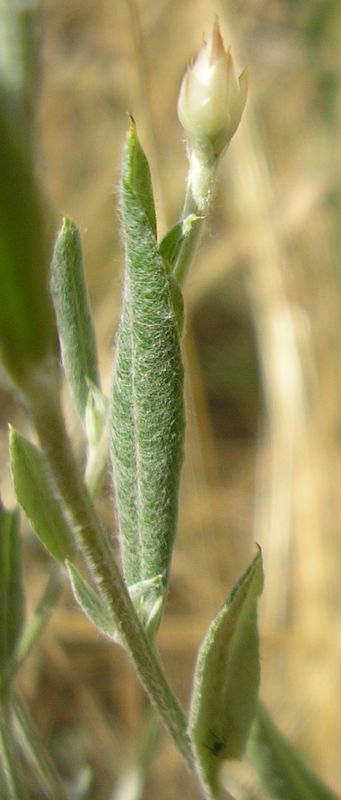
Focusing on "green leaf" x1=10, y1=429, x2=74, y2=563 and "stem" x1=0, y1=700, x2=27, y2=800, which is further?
"stem" x1=0, y1=700, x2=27, y2=800

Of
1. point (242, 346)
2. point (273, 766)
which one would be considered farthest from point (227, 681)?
point (242, 346)

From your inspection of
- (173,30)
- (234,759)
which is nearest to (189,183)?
(234,759)

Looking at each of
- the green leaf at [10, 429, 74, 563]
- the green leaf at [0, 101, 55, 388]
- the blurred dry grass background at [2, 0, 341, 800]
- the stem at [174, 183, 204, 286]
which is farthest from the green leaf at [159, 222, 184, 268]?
the blurred dry grass background at [2, 0, 341, 800]

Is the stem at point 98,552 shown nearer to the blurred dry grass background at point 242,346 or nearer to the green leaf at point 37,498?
the green leaf at point 37,498

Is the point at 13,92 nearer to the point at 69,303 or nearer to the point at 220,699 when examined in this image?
the point at 69,303

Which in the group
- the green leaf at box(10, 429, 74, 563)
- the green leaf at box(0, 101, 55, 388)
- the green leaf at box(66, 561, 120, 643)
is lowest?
the green leaf at box(66, 561, 120, 643)

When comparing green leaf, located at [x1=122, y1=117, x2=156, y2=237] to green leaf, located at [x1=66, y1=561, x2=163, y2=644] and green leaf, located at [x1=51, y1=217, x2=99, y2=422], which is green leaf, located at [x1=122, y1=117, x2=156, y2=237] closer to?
green leaf, located at [x1=51, y1=217, x2=99, y2=422]

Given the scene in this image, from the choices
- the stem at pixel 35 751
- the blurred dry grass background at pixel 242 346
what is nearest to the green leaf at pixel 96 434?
the stem at pixel 35 751
